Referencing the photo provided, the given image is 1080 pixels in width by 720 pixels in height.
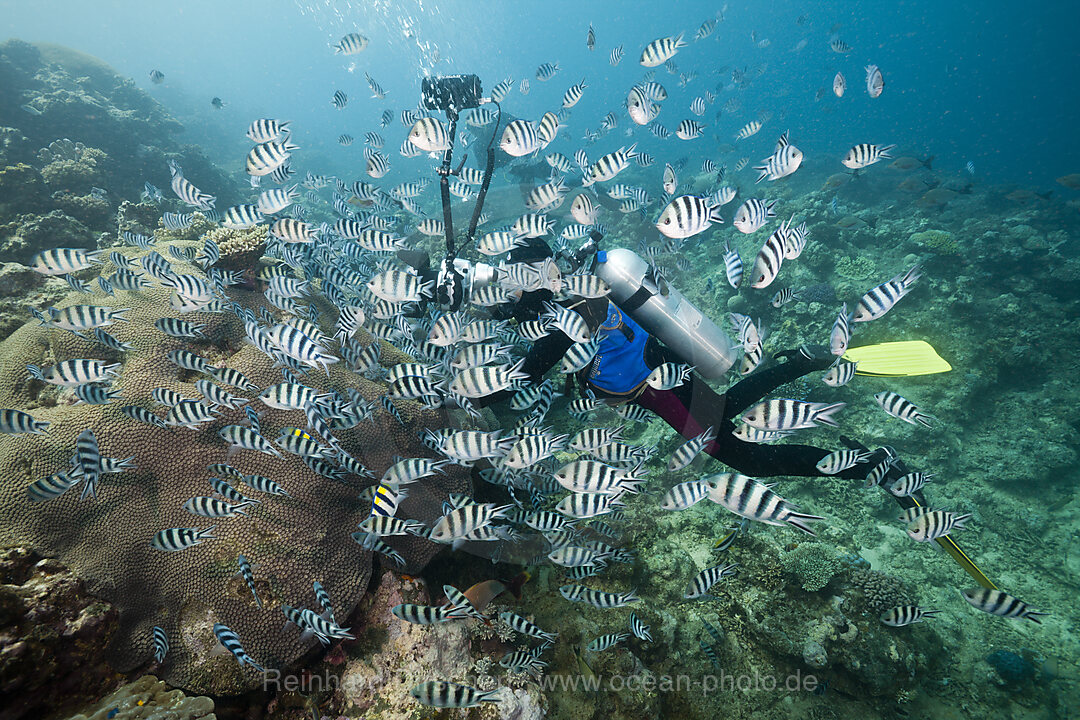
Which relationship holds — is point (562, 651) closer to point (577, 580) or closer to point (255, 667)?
point (577, 580)

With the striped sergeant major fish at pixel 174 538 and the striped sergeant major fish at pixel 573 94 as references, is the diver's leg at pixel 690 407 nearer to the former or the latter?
the striped sergeant major fish at pixel 174 538

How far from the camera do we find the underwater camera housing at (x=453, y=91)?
196 inches

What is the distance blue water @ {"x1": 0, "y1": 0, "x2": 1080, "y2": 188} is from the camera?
4585 centimetres

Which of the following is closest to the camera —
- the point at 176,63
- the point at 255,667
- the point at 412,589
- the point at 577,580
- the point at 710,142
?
the point at 255,667

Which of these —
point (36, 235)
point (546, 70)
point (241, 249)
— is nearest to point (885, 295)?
point (241, 249)

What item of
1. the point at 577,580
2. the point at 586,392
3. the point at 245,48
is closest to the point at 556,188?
the point at 586,392

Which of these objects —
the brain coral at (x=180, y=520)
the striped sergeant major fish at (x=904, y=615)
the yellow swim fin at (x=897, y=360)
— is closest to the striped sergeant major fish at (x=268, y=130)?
the brain coral at (x=180, y=520)

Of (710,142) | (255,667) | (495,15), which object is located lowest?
(255,667)

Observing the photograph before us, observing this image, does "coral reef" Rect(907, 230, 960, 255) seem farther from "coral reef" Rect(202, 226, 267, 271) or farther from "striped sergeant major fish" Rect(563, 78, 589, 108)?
"coral reef" Rect(202, 226, 267, 271)

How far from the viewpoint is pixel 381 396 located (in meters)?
4.27

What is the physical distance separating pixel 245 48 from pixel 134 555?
18750 cm

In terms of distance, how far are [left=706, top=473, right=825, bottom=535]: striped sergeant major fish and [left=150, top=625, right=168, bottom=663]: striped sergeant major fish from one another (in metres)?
3.59

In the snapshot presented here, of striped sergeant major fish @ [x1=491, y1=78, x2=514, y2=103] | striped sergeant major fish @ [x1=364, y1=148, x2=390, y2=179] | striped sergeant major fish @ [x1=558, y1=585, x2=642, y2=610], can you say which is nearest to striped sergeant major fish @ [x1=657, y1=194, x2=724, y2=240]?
striped sergeant major fish @ [x1=558, y1=585, x2=642, y2=610]

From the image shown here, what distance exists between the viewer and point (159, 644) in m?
2.75
